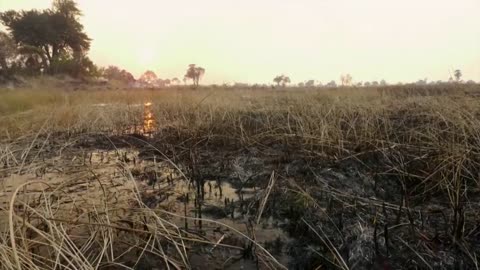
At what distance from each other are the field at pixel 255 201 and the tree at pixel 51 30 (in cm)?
3011

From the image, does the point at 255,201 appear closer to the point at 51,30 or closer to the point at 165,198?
the point at 165,198

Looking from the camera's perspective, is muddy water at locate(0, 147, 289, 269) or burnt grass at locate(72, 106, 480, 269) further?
muddy water at locate(0, 147, 289, 269)

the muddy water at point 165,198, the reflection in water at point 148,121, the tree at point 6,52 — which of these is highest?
the tree at point 6,52

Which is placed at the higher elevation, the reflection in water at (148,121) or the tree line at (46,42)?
the tree line at (46,42)

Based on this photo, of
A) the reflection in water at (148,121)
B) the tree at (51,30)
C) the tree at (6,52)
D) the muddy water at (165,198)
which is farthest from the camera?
the tree at (51,30)

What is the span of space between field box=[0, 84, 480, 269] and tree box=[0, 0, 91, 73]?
3011 cm

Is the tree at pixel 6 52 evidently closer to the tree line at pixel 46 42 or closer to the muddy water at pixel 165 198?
the tree line at pixel 46 42

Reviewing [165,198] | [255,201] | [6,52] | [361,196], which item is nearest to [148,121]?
[165,198]

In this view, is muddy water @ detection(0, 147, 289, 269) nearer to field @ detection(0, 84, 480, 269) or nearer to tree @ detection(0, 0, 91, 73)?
field @ detection(0, 84, 480, 269)

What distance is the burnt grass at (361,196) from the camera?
7.24 feet

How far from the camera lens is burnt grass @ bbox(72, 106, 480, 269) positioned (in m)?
2.21

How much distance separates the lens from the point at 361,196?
10.4 ft

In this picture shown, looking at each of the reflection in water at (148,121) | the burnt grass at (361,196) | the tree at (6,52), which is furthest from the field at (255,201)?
the tree at (6,52)

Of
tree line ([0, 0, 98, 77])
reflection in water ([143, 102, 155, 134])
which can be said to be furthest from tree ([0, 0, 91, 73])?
reflection in water ([143, 102, 155, 134])
